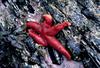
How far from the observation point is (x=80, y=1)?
8578mm

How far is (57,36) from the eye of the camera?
7.80m

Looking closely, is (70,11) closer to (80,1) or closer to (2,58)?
(80,1)

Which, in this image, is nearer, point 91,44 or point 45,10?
point 91,44

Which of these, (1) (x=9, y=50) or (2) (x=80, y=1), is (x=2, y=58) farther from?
(2) (x=80, y=1)

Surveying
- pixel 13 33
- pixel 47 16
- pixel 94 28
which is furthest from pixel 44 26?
pixel 94 28

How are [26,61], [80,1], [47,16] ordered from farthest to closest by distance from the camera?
1. [80,1]
2. [47,16]
3. [26,61]

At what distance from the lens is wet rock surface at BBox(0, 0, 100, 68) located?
298 inches

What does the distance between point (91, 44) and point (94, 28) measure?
0.59m

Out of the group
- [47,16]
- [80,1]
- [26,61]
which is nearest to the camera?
[26,61]

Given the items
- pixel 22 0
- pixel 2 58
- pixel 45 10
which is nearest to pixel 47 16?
pixel 45 10

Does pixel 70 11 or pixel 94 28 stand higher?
pixel 70 11

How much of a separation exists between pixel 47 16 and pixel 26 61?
A: 1.53 meters

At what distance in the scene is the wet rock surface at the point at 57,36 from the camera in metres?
7.57

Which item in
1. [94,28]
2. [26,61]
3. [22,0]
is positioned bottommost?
[26,61]
